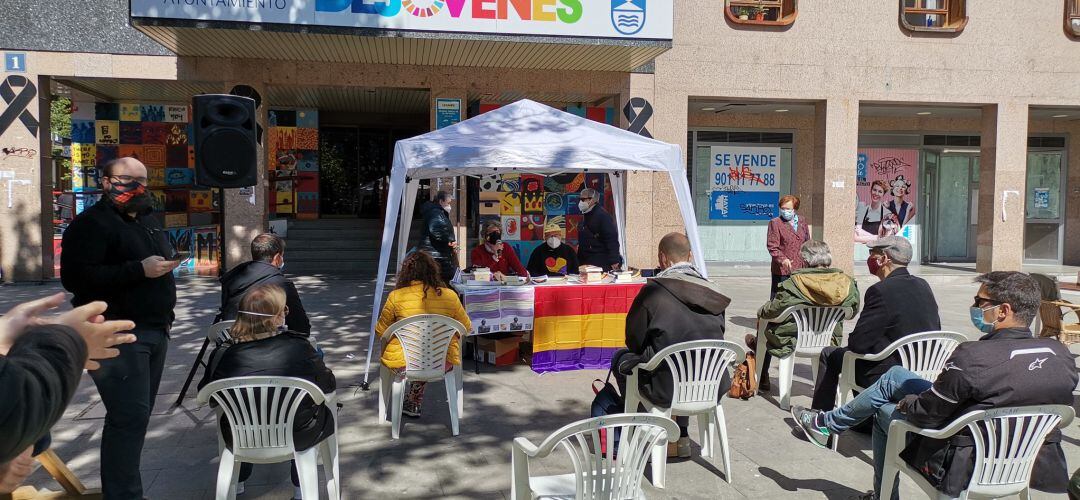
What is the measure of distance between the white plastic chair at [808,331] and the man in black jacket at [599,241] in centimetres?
300

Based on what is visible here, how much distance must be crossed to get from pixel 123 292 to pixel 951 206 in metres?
17.8

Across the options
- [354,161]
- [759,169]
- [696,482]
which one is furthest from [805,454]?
[354,161]

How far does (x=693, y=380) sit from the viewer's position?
4.30 meters

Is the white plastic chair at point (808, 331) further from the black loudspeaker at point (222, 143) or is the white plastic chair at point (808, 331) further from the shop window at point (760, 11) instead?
the shop window at point (760, 11)

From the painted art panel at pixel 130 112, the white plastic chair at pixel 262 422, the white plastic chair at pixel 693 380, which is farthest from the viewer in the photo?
the painted art panel at pixel 130 112

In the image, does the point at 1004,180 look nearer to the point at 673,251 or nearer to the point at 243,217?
the point at 673,251

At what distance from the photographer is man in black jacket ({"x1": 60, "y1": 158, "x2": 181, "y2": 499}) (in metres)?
3.54

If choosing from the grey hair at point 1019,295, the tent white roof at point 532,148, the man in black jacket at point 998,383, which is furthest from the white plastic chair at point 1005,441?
the tent white roof at point 532,148

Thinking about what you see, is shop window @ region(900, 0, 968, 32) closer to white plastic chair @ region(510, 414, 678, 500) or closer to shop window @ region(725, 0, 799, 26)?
shop window @ region(725, 0, 799, 26)

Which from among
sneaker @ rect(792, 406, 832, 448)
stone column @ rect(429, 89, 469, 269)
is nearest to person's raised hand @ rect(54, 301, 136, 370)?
sneaker @ rect(792, 406, 832, 448)

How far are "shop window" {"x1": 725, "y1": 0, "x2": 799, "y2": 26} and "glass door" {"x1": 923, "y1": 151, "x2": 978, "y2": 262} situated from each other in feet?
20.6

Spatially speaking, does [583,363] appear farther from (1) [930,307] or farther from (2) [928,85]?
(2) [928,85]

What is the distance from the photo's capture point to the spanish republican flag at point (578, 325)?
6.98 m

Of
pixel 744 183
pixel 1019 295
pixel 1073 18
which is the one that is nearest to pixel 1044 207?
pixel 1073 18
